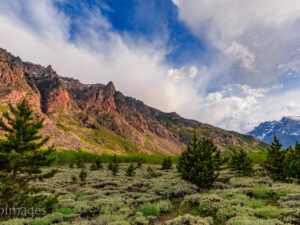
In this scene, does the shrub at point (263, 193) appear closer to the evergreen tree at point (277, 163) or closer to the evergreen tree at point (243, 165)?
the evergreen tree at point (277, 163)

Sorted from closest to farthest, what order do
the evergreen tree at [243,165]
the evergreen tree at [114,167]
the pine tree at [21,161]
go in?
the pine tree at [21,161] < the evergreen tree at [243,165] < the evergreen tree at [114,167]

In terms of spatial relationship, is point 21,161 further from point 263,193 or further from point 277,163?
point 277,163

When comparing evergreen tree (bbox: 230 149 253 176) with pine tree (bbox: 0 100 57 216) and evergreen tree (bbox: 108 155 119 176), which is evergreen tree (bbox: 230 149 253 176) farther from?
pine tree (bbox: 0 100 57 216)

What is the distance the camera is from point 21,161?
472 inches

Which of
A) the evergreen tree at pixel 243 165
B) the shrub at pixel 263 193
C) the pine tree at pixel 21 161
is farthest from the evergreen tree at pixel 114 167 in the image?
the shrub at pixel 263 193

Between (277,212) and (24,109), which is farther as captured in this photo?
(24,109)

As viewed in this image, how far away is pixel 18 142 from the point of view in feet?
40.1

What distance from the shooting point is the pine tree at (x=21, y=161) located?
37.0 feet

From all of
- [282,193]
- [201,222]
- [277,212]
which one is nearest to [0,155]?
[201,222]

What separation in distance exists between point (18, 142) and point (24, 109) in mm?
2989

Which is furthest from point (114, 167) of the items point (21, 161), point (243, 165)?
point (243, 165)

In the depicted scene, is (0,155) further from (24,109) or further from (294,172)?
(294,172)

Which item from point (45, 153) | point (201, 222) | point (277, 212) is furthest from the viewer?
point (45, 153)

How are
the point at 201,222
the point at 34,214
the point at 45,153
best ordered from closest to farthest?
the point at 201,222 → the point at 34,214 → the point at 45,153
